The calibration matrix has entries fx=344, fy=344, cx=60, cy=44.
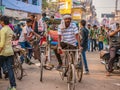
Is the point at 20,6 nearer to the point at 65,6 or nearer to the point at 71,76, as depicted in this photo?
the point at 65,6

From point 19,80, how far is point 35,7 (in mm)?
33802

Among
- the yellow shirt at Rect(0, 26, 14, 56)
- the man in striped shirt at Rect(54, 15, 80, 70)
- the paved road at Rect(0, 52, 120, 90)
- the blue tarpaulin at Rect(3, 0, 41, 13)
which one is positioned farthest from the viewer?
the blue tarpaulin at Rect(3, 0, 41, 13)

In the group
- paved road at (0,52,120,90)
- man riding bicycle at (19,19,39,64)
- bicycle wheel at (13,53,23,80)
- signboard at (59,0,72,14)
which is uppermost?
signboard at (59,0,72,14)

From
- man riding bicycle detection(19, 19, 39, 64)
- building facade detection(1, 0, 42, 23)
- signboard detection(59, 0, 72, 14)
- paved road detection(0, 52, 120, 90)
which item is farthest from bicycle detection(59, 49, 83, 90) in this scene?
signboard detection(59, 0, 72, 14)

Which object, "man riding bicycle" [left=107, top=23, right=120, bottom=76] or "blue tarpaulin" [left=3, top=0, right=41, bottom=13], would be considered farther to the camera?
"blue tarpaulin" [left=3, top=0, right=41, bottom=13]

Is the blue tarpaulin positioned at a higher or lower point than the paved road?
higher

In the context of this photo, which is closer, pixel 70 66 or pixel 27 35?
pixel 70 66

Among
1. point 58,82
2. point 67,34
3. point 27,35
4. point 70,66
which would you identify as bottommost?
point 58,82

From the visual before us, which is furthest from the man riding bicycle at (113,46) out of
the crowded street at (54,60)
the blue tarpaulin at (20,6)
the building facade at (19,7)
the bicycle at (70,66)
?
the blue tarpaulin at (20,6)

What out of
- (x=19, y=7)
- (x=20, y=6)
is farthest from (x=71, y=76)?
(x=20, y=6)

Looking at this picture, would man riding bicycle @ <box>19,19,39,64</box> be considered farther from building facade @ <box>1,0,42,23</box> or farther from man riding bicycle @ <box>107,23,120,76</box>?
building facade @ <box>1,0,42,23</box>

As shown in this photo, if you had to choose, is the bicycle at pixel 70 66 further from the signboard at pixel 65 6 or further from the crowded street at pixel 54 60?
the signboard at pixel 65 6

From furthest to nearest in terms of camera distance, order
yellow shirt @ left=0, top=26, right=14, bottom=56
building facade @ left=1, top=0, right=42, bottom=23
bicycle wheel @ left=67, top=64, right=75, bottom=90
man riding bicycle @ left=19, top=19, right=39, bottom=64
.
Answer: building facade @ left=1, top=0, right=42, bottom=23 → man riding bicycle @ left=19, top=19, right=39, bottom=64 → bicycle wheel @ left=67, top=64, right=75, bottom=90 → yellow shirt @ left=0, top=26, right=14, bottom=56

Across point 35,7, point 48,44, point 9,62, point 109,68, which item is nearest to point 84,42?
point 109,68
